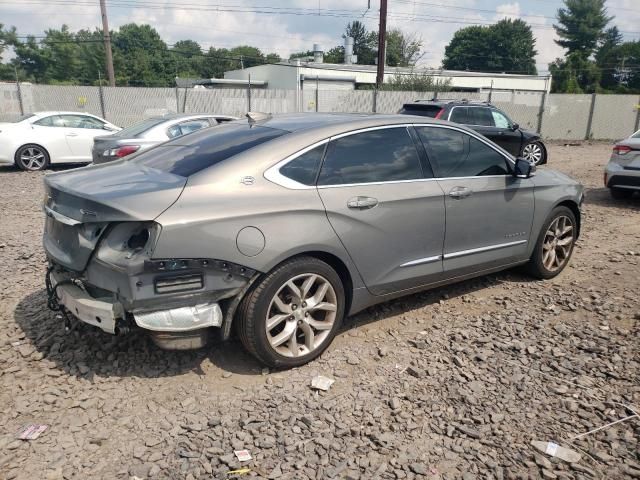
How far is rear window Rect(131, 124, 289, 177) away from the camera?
3367 mm

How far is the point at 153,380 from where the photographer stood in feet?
10.7

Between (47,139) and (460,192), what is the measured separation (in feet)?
36.4

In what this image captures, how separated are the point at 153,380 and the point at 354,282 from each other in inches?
57.6

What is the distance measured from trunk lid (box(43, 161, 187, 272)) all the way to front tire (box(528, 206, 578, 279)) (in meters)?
3.50

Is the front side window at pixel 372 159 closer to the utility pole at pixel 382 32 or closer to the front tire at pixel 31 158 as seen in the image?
the front tire at pixel 31 158

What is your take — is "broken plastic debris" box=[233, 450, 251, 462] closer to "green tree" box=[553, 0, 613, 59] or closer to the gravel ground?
the gravel ground

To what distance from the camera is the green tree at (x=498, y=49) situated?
83.6 m

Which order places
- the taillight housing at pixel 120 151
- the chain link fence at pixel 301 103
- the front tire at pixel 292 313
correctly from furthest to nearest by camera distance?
the chain link fence at pixel 301 103
the taillight housing at pixel 120 151
the front tire at pixel 292 313

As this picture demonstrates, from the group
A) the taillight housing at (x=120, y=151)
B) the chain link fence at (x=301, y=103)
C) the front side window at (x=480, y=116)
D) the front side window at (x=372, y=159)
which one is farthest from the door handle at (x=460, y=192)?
the chain link fence at (x=301, y=103)

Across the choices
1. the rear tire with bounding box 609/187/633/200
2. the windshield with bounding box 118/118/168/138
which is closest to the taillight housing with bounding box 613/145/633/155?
the rear tire with bounding box 609/187/633/200

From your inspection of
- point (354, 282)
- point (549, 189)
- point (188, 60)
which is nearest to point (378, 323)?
point (354, 282)

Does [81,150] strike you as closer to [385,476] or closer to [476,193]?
[476,193]

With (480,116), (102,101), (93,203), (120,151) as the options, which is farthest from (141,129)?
(102,101)

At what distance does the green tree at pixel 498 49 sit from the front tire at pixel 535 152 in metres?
77.8
